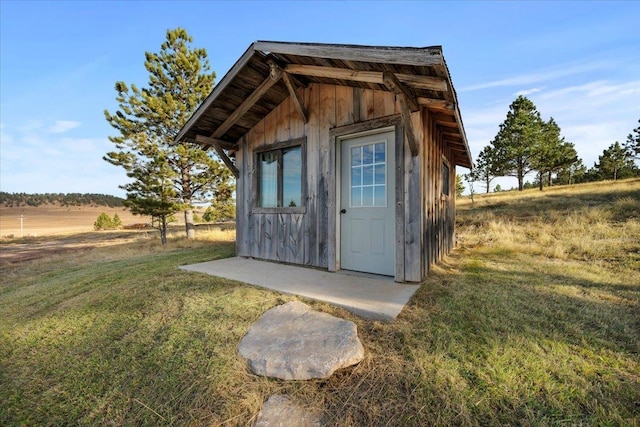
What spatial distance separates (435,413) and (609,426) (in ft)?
2.71

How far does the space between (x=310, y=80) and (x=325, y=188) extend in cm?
188

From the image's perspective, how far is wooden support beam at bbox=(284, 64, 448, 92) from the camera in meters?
2.83

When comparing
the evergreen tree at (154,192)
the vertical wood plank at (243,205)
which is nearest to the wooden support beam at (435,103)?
the vertical wood plank at (243,205)

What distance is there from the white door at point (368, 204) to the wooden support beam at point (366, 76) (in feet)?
2.83

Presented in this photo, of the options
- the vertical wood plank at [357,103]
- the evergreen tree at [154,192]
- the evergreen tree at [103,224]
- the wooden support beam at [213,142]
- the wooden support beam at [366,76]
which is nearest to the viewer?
the wooden support beam at [366,76]

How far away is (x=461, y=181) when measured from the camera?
1067 inches

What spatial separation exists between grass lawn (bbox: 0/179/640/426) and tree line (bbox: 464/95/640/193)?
20428 millimetres

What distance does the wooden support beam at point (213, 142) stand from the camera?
17.3 ft

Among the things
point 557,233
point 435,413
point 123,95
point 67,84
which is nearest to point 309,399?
point 435,413

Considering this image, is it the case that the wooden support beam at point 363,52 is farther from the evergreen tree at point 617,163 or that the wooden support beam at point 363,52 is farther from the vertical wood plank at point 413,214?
the evergreen tree at point 617,163

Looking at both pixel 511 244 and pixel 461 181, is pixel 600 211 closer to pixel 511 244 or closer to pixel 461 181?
pixel 511 244

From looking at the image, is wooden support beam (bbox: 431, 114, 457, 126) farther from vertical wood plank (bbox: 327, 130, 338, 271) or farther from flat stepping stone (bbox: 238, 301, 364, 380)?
flat stepping stone (bbox: 238, 301, 364, 380)

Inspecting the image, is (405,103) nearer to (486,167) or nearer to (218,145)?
(218,145)

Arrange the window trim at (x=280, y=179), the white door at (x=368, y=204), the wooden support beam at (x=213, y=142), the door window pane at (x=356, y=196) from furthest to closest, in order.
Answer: the wooden support beam at (x=213, y=142)
the window trim at (x=280, y=179)
the door window pane at (x=356, y=196)
the white door at (x=368, y=204)
